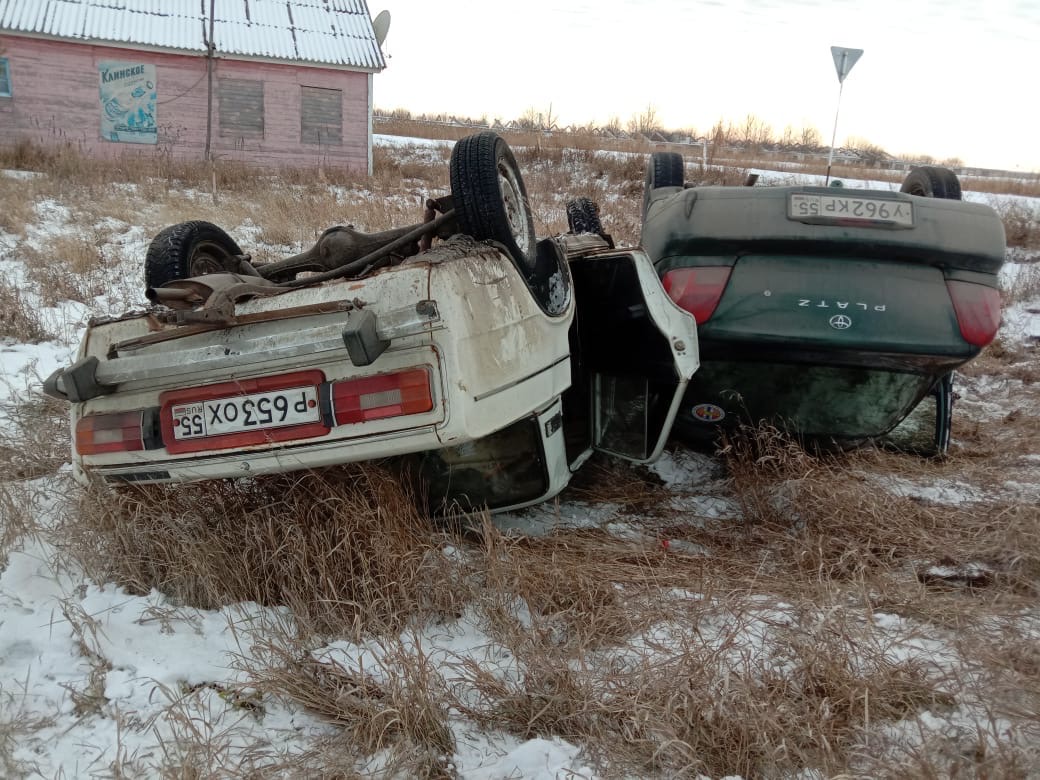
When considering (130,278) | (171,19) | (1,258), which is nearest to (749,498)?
(130,278)

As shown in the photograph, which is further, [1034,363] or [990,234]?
[1034,363]

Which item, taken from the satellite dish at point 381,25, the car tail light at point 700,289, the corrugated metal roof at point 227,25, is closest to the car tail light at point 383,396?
the car tail light at point 700,289

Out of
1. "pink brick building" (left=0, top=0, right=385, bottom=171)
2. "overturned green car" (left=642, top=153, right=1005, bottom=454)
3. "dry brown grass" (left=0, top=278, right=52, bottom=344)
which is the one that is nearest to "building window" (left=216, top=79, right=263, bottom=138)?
"pink brick building" (left=0, top=0, right=385, bottom=171)

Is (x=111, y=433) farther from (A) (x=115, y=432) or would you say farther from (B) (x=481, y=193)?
(B) (x=481, y=193)

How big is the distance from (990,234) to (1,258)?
8342 mm

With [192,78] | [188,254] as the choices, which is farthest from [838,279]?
[192,78]

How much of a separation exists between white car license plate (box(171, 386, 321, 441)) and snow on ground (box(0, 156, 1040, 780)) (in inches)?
22.8

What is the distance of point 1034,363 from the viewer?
19.3ft

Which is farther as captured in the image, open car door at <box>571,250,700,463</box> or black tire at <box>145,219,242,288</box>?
black tire at <box>145,219,242,288</box>

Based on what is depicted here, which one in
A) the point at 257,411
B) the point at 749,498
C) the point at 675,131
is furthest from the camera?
the point at 675,131

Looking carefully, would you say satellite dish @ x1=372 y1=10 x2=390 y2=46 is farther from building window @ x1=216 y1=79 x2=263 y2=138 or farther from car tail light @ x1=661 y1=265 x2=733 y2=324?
car tail light @ x1=661 y1=265 x2=733 y2=324

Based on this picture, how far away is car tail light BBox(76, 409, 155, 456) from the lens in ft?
7.46

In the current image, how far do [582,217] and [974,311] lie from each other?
258 centimetres

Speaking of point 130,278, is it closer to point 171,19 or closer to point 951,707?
point 951,707
